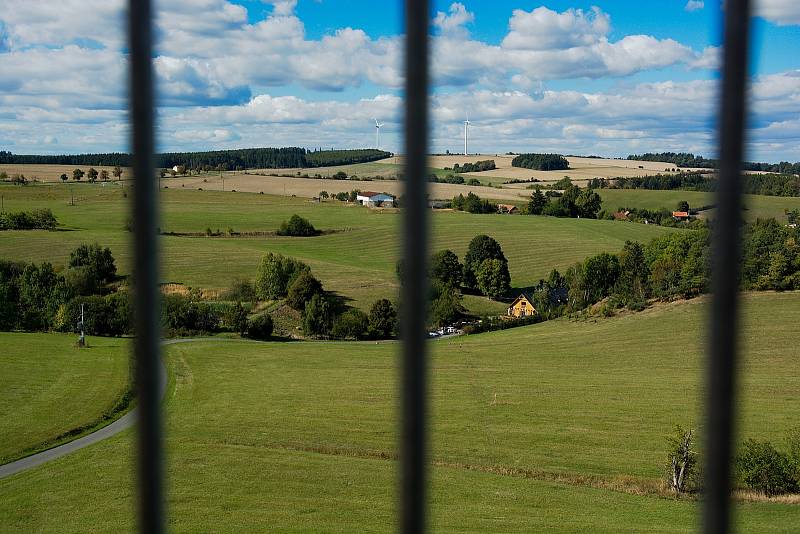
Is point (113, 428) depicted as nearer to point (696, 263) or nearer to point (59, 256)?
point (59, 256)

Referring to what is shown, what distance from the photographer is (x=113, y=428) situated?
25.3 meters

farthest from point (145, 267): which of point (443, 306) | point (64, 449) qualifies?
point (443, 306)

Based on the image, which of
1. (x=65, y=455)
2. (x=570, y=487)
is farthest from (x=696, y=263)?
(x=65, y=455)

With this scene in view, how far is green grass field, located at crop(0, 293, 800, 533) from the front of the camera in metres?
17.7

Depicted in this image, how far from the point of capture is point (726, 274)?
1.03 meters

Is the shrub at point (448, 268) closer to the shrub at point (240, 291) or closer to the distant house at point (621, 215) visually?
the shrub at point (240, 291)

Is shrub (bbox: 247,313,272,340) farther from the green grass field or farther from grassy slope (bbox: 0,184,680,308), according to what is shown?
grassy slope (bbox: 0,184,680,308)

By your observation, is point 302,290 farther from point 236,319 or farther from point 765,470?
point 765,470

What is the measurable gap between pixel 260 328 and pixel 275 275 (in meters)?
5.33

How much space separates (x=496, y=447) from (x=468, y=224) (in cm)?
3989

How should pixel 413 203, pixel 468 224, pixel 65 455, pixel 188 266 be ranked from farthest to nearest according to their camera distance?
pixel 468 224 < pixel 188 266 < pixel 65 455 < pixel 413 203

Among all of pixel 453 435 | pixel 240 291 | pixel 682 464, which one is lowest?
pixel 453 435

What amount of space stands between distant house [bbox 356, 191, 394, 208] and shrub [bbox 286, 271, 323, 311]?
20.2 meters

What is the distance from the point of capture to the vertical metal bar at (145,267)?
3.69ft
